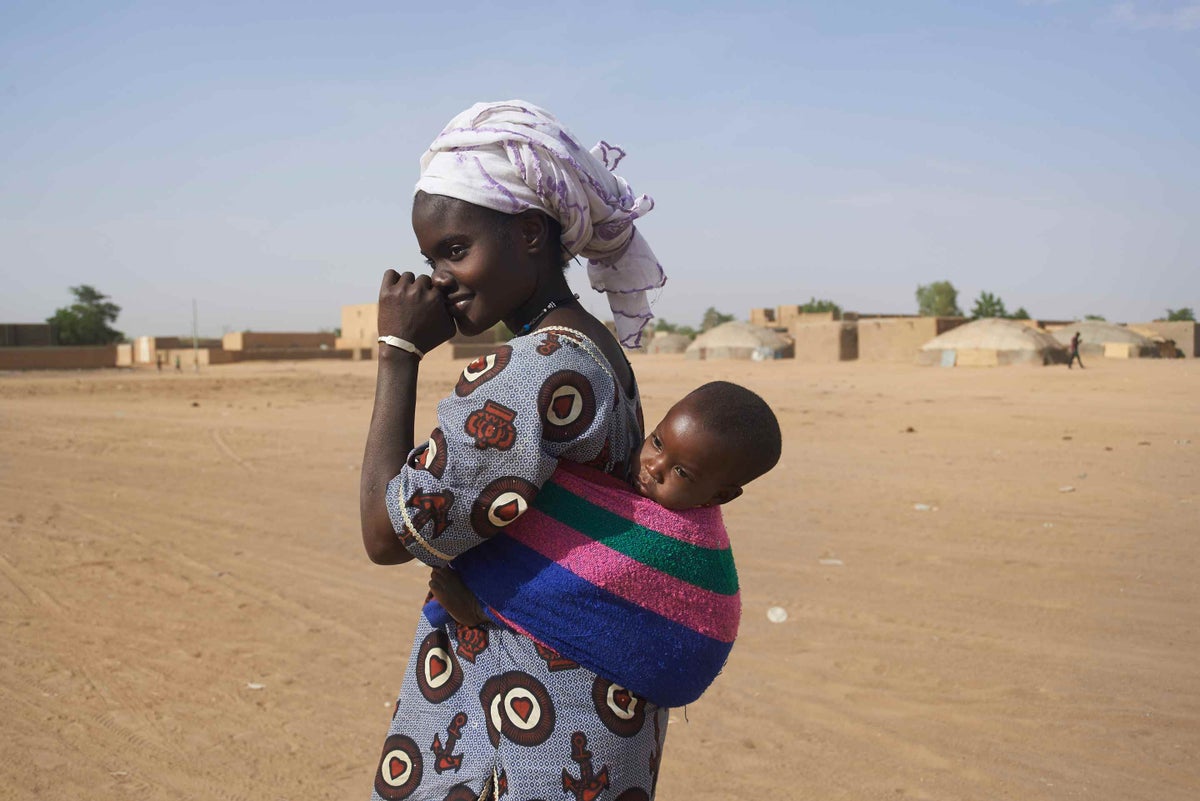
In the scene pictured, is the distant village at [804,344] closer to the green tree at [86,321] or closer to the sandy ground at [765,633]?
the green tree at [86,321]

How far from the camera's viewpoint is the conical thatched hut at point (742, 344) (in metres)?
36.5

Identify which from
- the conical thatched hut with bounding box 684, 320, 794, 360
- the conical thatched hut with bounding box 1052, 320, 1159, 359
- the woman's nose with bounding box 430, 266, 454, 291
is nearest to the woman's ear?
the woman's nose with bounding box 430, 266, 454, 291

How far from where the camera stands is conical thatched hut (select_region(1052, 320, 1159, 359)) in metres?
32.8

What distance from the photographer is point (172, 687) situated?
4094 mm

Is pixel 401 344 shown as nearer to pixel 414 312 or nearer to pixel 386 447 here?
pixel 414 312

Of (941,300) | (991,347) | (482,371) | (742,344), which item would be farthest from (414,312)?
(941,300)

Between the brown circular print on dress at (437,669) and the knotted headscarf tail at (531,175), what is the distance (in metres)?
0.70

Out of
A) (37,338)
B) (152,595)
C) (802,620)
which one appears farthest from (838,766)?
(37,338)

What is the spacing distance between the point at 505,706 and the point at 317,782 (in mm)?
2288

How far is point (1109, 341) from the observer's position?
115 ft

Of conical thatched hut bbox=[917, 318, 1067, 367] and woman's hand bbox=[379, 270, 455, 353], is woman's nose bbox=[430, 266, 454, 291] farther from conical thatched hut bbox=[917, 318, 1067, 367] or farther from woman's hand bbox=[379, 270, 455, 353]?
conical thatched hut bbox=[917, 318, 1067, 367]

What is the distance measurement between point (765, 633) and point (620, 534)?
12.3ft

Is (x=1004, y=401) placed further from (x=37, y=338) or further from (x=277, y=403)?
(x=37, y=338)

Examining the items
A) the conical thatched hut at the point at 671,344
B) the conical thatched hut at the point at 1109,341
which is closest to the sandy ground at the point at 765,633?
the conical thatched hut at the point at 1109,341
